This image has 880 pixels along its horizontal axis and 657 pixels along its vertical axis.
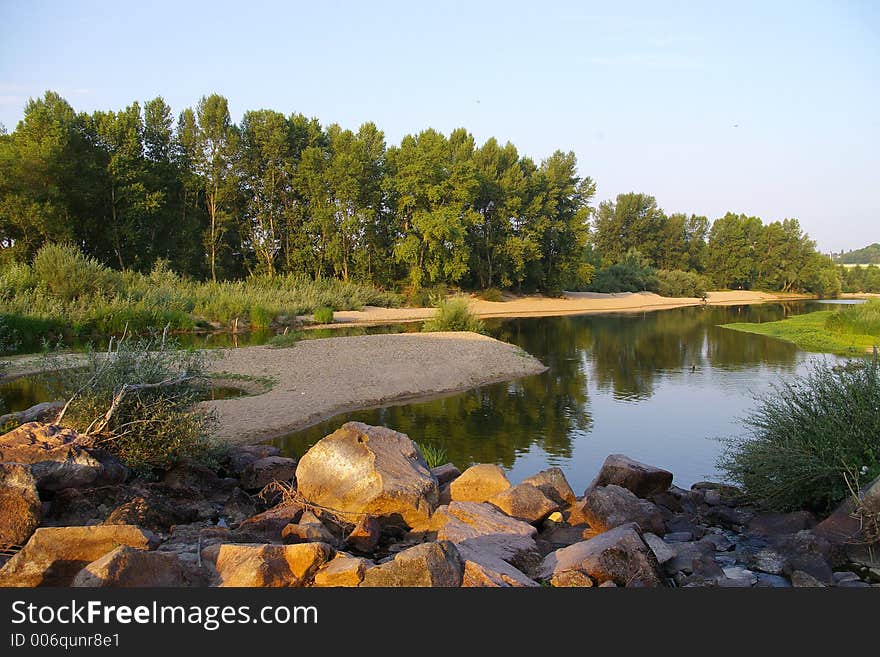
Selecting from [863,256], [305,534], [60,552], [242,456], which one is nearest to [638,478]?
[305,534]

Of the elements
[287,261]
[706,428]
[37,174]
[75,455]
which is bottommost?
[706,428]

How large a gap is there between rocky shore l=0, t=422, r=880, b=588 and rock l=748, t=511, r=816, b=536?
0.02 metres

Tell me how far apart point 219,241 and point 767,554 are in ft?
138

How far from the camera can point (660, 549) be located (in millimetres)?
5762

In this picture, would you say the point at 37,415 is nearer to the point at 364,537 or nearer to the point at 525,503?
the point at 364,537

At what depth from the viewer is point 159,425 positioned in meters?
7.37

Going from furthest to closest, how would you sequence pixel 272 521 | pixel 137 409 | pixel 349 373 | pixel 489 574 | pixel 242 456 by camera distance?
pixel 349 373 → pixel 242 456 → pixel 137 409 → pixel 272 521 → pixel 489 574

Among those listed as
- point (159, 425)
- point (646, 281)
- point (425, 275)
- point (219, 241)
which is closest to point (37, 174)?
point (219, 241)

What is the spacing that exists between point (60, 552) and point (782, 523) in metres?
A: 6.50

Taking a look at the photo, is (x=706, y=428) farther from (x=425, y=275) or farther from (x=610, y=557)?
(x=425, y=275)

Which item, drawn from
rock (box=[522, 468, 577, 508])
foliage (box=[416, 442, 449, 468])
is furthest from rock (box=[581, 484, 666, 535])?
foliage (box=[416, 442, 449, 468])

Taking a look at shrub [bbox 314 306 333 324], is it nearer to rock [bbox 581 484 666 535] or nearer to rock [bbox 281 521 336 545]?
rock [bbox 581 484 666 535]

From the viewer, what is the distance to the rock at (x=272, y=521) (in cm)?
588

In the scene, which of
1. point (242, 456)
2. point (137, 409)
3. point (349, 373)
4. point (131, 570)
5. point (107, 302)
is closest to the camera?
point (131, 570)
